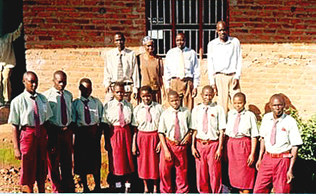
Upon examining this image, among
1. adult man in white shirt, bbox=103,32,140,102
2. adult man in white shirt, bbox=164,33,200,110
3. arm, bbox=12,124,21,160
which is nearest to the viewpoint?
arm, bbox=12,124,21,160

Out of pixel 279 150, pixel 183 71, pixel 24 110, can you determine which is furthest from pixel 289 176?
pixel 24 110

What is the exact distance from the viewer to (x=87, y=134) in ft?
19.6

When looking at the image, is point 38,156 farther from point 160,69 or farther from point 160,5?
point 160,5

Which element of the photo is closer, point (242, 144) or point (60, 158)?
point (242, 144)

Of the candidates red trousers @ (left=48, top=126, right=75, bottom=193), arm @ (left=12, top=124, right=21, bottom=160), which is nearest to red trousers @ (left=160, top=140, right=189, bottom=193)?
red trousers @ (left=48, top=126, right=75, bottom=193)

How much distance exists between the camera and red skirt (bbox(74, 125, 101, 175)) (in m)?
5.98

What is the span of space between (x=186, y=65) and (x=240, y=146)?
154 cm

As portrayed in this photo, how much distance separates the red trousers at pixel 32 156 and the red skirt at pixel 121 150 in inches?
32.7

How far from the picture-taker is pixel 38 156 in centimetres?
561

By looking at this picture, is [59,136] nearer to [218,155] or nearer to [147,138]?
[147,138]

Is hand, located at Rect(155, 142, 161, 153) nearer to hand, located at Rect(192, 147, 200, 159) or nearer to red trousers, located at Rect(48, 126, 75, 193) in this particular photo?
hand, located at Rect(192, 147, 200, 159)

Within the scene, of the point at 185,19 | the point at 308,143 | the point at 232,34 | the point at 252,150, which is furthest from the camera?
the point at 185,19

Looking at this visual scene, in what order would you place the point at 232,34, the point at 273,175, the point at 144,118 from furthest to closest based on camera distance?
the point at 232,34 < the point at 144,118 < the point at 273,175

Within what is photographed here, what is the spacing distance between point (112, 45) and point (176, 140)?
2951mm
